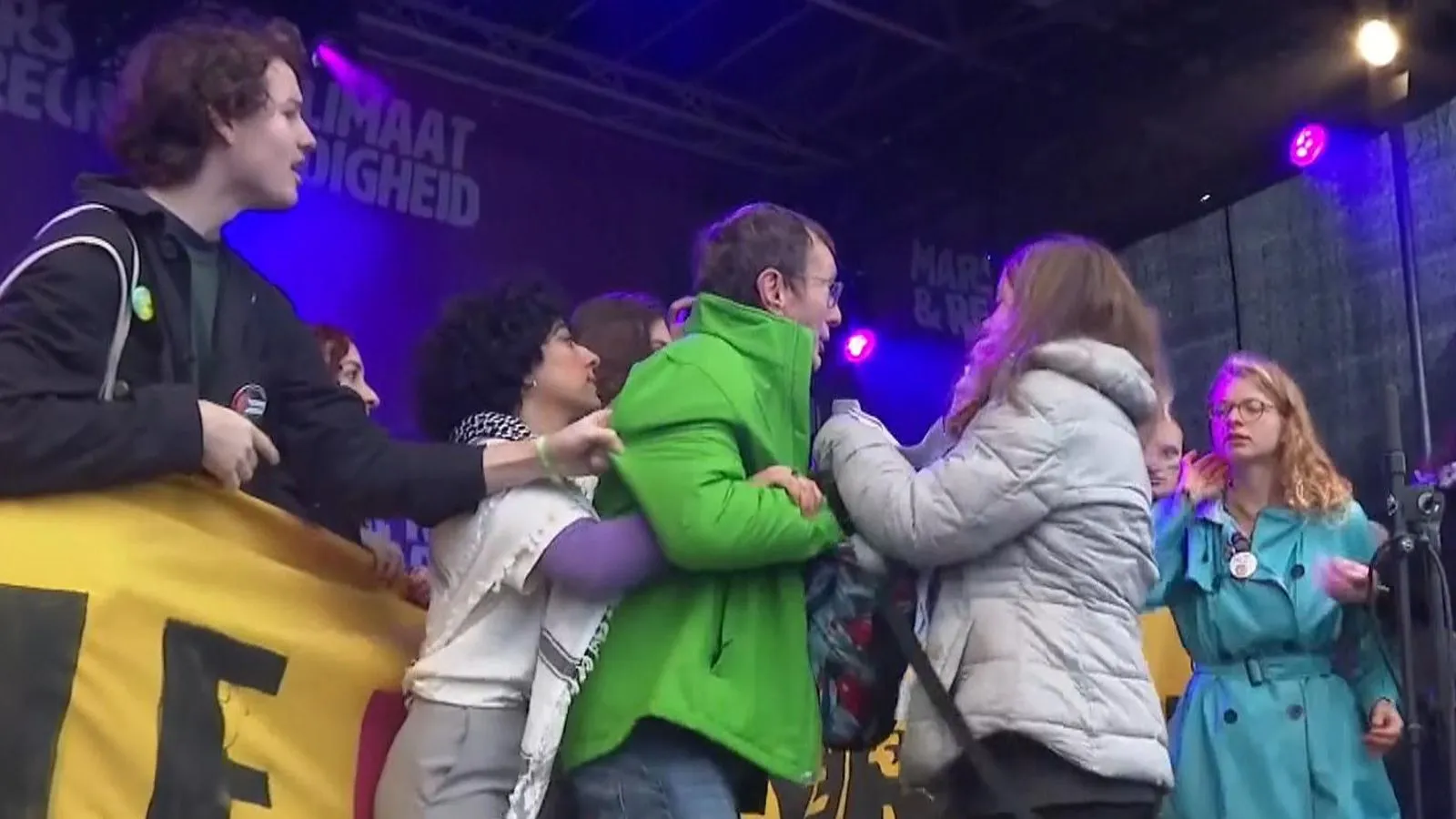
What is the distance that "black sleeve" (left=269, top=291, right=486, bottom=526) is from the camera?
2139mm

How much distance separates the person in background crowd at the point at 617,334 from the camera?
2.76 metres

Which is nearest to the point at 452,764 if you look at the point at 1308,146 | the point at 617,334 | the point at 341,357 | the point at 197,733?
the point at 197,733

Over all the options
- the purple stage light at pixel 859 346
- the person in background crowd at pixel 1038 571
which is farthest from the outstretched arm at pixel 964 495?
the purple stage light at pixel 859 346

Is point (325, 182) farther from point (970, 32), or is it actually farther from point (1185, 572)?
point (1185, 572)

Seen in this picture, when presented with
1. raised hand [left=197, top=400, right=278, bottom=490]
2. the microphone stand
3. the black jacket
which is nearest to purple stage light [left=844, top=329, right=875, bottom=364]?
the microphone stand

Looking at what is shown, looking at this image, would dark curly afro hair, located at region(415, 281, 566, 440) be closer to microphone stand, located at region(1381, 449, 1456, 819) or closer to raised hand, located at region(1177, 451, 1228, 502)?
raised hand, located at region(1177, 451, 1228, 502)

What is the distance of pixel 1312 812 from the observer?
9.73 feet

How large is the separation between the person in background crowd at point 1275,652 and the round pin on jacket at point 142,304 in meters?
2.00

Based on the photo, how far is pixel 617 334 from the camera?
284 cm

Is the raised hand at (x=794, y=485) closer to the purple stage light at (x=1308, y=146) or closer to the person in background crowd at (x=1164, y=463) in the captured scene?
the person in background crowd at (x=1164, y=463)

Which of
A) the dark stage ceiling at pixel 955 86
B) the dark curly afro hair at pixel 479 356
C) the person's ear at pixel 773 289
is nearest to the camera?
the person's ear at pixel 773 289

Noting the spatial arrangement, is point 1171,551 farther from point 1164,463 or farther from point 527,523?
point 527,523

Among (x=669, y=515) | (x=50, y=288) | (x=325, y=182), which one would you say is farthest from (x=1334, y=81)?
(x=50, y=288)

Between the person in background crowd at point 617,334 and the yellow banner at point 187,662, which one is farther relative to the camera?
the person in background crowd at point 617,334
